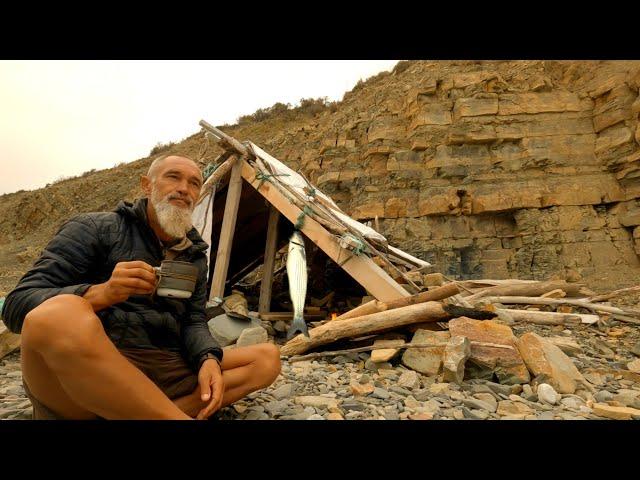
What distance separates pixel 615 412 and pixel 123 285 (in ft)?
9.13

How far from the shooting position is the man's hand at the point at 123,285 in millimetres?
1368

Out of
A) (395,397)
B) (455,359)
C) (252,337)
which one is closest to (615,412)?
(455,359)

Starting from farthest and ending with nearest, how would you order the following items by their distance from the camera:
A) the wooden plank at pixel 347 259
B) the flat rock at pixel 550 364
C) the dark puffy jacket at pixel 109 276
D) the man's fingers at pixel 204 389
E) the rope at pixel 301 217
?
the rope at pixel 301 217
the wooden plank at pixel 347 259
the flat rock at pixel 550 364
the man's fingers at pixel 204 389
the dark puffy jacket at pixel 109 276

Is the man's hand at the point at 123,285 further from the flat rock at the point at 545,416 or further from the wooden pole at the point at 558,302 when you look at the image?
the wooden pole at the point at 558,302

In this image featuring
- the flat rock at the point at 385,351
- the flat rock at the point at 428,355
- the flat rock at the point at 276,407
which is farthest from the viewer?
the flat rock at the point at 385,351

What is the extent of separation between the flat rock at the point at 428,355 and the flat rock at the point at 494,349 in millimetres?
145

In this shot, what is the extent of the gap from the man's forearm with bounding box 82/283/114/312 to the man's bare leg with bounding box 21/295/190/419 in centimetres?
5

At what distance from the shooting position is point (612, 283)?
31.0 ft

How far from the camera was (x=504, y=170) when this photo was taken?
37.8 ft

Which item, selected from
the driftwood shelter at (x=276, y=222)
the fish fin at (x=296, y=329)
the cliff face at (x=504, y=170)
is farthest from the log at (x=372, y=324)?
the cliff face at (x=504, y=170)

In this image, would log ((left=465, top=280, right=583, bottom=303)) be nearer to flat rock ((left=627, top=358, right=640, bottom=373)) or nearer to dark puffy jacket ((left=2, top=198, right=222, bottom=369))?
flat rock ((left=627, top=358, right=640, bottom=373))

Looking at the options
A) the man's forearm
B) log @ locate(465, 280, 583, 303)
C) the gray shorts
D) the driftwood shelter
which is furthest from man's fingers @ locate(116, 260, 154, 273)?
log @ locate(465, 280, 583, 303)

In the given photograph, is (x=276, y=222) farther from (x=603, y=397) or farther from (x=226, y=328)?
(x=603, y=397)
